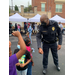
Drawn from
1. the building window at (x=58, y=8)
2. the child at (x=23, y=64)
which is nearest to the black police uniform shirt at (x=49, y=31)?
the child at (x=23, y=64)

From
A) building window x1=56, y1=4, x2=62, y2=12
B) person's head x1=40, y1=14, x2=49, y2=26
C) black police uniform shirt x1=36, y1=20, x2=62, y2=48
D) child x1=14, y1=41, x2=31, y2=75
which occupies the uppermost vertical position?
building window x1=56, y1=4, x2=62, y2=12

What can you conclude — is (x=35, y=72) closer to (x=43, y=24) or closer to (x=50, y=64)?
(x=50, y=64)

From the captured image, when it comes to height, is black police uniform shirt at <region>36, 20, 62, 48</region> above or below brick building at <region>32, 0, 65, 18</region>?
below

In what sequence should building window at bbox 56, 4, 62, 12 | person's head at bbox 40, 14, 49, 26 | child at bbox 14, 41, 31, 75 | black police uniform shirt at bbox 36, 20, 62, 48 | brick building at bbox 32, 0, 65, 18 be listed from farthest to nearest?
1. building window at bbox 56, 4, 62, 12
2. brick building at bbox 32, 0, 65, 18
3. black police uniform shirt at bbox 36, 20, 62, 48
4. person's head at bbox 40, 14, 49, 26
5. child at bbox 14, 41, 31, 75

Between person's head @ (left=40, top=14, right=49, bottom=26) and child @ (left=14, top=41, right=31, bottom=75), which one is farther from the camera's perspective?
person's head @ (left=40, top=14, right=49, bottom=26)

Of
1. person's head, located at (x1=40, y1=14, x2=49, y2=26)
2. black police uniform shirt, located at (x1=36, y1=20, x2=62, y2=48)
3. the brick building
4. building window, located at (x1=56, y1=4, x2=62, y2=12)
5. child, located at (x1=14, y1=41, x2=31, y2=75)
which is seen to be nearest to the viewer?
child, located at (x1=14, y1=41, x2=31, y2=75)

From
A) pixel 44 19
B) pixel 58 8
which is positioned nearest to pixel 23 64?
pixel 44 19

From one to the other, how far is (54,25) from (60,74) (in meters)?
1.65

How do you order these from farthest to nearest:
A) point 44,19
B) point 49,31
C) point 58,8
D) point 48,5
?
point 58,8
point 48,5
point 49,31
point 44,19

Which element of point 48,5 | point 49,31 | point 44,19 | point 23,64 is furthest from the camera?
point 48,5

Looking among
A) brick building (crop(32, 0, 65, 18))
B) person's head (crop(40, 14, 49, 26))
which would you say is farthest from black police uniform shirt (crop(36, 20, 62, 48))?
brick building (crop(32, 0, 65, 18))

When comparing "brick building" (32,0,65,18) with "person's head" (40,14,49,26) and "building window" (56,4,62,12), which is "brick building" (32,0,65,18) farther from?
"person's head" (40,14,49,26)

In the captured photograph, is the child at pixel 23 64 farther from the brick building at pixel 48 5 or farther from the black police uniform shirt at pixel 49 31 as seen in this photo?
the brick building at pixel 48 5

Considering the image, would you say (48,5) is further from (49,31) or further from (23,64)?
(23,64)
